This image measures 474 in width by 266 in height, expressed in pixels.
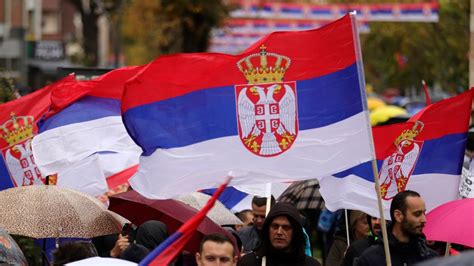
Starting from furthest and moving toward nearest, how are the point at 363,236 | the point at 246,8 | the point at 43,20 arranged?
the point at 43,20 < the point at 246,8 < the point at 363,236

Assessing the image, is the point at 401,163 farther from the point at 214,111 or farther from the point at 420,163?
the point at 214,111

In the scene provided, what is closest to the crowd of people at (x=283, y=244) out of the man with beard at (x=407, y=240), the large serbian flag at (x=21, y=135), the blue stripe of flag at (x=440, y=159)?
the man with beard at (x=407, y=240)

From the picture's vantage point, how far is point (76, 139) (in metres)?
11.5

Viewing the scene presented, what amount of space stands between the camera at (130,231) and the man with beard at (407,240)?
2170 mm

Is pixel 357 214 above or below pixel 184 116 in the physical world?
below

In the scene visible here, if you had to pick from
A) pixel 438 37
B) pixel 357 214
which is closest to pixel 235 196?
pixel 357 214

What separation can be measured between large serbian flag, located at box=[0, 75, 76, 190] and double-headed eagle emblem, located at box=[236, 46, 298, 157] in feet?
10.6

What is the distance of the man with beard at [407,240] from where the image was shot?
28.6 ft

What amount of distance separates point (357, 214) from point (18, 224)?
10.2 feet

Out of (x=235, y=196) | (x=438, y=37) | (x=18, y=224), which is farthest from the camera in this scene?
(x=438, y=37)

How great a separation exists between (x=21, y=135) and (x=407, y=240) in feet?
13.5

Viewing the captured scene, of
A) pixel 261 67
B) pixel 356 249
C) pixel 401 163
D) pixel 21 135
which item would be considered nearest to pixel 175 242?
pixel 261 67

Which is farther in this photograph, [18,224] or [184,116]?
Result: [18,224]

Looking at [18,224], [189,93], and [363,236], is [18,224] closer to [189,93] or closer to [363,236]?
[189,93]
